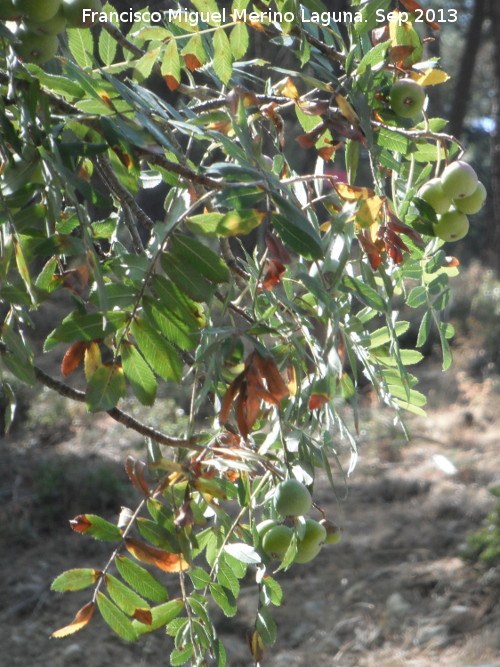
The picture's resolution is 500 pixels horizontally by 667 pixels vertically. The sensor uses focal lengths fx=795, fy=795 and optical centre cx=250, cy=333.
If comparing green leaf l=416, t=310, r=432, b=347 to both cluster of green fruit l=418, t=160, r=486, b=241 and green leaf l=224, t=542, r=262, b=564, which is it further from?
green leaf l=224, t=542, r=262, b=564

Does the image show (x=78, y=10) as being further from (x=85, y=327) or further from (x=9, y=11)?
(x=85, y=327)

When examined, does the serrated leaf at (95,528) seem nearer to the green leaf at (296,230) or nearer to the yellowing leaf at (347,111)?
the green leaf at (296,230)

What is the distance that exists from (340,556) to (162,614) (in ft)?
11.3

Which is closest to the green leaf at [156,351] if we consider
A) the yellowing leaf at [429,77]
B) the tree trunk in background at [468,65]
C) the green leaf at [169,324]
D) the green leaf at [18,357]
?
the green leaf at [169,324]

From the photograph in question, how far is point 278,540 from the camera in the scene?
97 cm

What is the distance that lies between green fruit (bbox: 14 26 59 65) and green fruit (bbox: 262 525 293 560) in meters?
0.63

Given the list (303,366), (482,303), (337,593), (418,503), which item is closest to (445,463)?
(418,503)

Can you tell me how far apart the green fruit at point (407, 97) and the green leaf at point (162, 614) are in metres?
0.73

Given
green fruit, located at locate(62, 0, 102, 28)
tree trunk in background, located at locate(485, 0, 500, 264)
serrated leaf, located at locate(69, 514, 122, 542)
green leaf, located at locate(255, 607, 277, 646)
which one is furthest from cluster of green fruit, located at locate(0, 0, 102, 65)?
tree trunk in background, located at locate(485, 0, 500, 264)

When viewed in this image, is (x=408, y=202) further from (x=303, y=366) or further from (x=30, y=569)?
(x=30, y=569)

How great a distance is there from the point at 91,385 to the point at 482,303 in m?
7.68

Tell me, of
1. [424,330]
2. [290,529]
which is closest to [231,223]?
[290,529]

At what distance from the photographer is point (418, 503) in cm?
498

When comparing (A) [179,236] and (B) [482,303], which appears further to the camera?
(B) [482,303]
